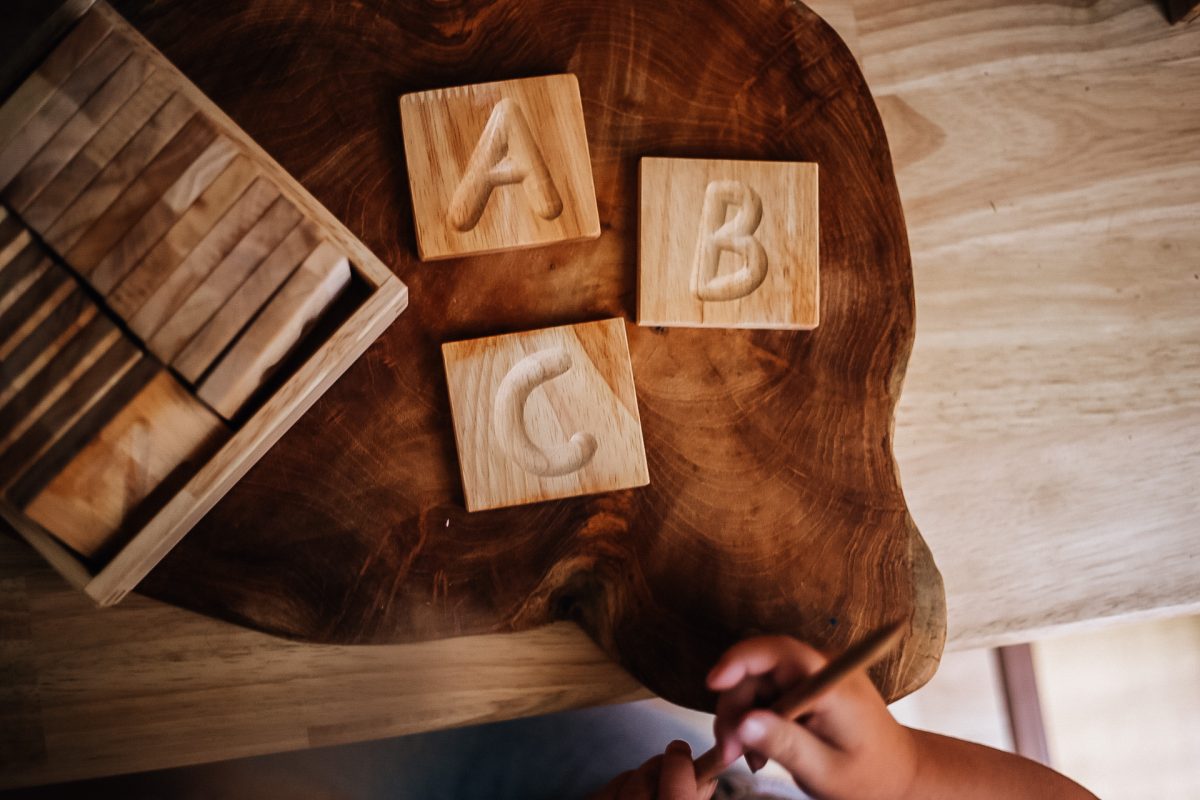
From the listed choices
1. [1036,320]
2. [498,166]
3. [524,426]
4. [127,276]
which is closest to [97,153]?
[127,276]

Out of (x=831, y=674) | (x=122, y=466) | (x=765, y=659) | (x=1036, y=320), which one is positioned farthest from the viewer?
(x=1036, y=320)

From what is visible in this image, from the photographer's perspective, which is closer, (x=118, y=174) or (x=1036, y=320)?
(x=118, y=174)

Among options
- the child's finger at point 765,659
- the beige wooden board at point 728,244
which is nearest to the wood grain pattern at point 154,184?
the beige wooden board at point 728,244

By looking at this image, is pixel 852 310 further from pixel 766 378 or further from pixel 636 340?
pixel 636 340

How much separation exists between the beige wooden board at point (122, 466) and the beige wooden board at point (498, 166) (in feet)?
1.05

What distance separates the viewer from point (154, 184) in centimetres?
81

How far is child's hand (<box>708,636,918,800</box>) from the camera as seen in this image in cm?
88

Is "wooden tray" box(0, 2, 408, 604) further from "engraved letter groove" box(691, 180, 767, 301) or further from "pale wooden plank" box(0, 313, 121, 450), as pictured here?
"engraved letter groove" box(691, 180, 767, 301)

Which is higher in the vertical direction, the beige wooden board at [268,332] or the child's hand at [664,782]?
the beige wooden board at [268,332]

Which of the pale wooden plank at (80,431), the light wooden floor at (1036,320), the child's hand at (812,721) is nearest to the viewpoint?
the pale wooden plank at (80,431)

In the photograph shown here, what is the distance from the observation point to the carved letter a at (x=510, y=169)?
3.16 feet

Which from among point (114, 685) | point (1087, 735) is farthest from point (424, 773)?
point (1087, 735)

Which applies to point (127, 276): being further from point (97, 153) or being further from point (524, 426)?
point (524, 426)

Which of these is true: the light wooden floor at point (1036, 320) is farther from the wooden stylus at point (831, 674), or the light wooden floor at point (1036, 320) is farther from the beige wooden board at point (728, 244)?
the wooden stylus at point (831, 674)
